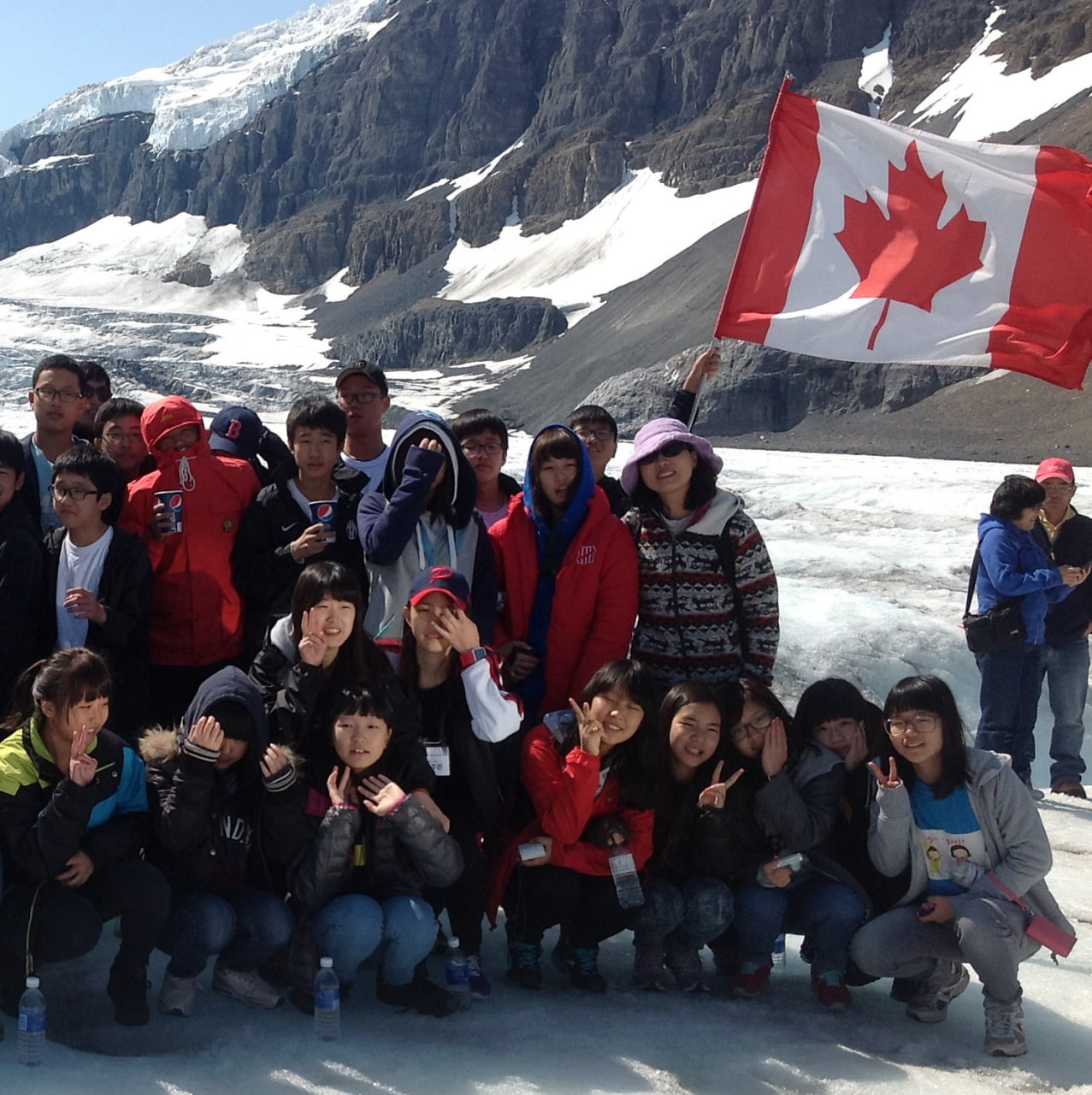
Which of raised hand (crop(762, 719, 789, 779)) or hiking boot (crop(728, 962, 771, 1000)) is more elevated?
raised hand (crop(762, 719, 789, 779))

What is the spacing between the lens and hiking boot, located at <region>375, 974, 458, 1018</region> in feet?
11.6

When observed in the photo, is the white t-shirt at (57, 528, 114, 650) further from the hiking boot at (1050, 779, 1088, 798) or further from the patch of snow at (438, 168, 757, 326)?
the patch of snow at (438, 168, 757, 326)

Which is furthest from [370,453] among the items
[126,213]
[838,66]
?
[126,213]

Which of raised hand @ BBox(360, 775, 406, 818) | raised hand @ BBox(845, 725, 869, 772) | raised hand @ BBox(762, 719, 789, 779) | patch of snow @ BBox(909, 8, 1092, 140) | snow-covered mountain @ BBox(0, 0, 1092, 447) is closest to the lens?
raised hand @ BBox(360, 775, 406, 818)

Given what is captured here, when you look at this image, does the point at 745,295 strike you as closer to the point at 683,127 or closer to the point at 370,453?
the point at 370,453

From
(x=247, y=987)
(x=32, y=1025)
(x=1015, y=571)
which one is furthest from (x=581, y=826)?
(x=1015, y=571)

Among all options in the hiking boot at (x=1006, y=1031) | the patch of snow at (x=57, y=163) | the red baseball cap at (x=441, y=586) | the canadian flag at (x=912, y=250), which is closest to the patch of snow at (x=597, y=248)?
the canadian flag at (x=912, y=250)

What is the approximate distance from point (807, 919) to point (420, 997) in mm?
1198

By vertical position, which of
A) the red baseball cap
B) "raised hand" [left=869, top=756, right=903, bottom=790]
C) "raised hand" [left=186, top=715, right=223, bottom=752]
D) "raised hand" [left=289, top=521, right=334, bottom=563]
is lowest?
"raised hand" [left=869, top=756, right=903, bottom=790]

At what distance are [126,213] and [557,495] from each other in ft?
504

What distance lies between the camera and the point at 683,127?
95.2 m

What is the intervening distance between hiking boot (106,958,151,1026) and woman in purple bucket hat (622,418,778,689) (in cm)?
192

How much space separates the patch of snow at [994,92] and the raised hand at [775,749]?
214 ft

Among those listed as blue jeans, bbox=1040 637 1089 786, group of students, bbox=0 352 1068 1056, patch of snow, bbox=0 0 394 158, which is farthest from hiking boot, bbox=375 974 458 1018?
patch of snow, bbox=0 0 394 158
